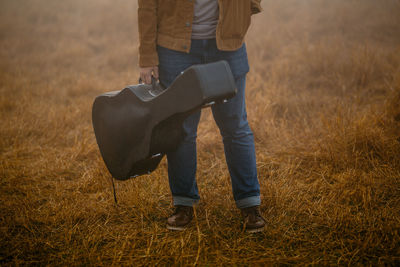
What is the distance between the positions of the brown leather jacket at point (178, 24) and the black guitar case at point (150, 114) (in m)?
0.22

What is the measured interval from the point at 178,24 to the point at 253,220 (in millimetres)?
1137

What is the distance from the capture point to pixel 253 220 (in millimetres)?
1777

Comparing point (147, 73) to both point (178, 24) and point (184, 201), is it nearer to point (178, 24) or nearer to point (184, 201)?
point (178, 24)

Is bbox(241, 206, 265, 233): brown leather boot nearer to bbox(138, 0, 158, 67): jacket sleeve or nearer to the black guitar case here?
the black guitar case

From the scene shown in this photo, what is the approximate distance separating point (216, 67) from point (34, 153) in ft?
7.84

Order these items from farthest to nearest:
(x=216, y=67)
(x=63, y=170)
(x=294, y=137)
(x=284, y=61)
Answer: (x=284, y=61) → (x=294, y=137) → (x=63, y=170) → (x=216, y=67)

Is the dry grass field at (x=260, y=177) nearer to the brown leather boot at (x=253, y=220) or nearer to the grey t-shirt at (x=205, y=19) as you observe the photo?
the brown leather boot at (x=253, y=220)

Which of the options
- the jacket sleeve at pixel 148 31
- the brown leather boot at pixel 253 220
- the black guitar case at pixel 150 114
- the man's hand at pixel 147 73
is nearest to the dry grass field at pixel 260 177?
the brown leather boot at pixel 253 220

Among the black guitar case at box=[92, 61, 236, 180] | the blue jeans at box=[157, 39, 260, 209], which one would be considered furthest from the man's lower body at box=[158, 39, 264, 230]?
the black guitar case at box=[92, 61, 236, 180]

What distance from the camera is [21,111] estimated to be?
12.3 feet

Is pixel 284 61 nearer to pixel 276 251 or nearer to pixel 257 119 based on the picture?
pixel 257 119

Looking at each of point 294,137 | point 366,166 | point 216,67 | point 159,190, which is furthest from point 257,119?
point 216,67

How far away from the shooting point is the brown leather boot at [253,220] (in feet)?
5.80

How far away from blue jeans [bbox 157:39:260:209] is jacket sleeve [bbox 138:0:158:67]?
0.21ft
